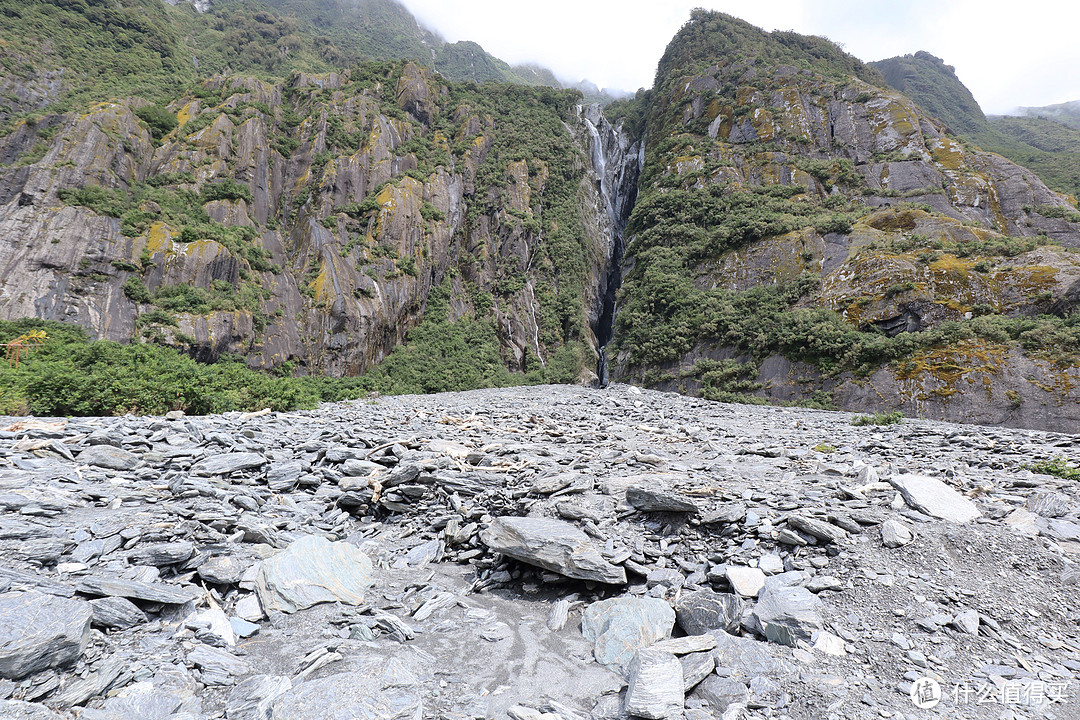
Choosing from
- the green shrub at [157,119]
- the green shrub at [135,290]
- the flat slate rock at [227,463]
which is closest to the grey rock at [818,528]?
the flat slate rock at [227,463]

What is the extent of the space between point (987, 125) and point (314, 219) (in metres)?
87.4

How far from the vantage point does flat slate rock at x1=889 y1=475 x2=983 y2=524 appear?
3.96 m

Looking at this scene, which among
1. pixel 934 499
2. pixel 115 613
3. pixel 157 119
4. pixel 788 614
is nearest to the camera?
pixel 115 613

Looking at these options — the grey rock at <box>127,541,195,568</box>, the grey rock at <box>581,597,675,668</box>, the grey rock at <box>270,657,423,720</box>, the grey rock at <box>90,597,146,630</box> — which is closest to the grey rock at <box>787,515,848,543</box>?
the grey rock at <box>581,597,675,668</box>

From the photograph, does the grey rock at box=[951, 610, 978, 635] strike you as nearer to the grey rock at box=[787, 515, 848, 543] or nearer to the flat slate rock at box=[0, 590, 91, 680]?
the grey rock at box=[787, 515, 848, 543]

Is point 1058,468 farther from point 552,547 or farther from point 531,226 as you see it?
point 531,226

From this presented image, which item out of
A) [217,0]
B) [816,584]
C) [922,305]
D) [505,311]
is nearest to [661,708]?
[816,584]

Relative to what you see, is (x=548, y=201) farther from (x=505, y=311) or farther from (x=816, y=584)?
(x=816, y=584)

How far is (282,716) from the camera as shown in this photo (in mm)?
2229

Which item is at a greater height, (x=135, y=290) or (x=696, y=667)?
(x=135, y=290)

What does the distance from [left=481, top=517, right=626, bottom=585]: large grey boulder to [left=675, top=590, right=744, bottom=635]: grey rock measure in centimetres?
57

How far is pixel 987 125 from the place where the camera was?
2302 inches

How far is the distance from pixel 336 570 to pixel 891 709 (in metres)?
4.15

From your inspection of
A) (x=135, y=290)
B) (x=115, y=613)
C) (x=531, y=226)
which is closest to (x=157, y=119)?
(x=135, y=290)
